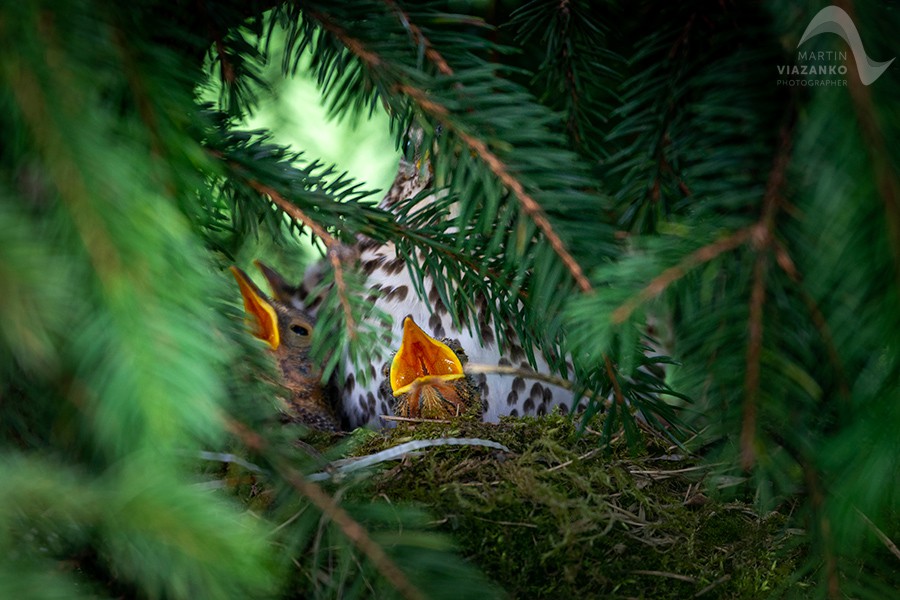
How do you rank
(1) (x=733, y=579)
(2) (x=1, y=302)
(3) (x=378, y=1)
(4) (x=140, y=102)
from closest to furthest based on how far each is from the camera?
1. (2) (x=1, y=302)
2. (4) (x=140, y=102)
3. (3) (x=378, y=1)
4. (1) (x=733, y=579)

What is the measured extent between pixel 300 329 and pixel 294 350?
0.07m

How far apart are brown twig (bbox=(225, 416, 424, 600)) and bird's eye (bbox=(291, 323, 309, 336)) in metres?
1.08

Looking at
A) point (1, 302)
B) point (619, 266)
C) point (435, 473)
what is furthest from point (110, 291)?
point (435, 473)

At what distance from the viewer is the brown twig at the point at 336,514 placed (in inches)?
13.3

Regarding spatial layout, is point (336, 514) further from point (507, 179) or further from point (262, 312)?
point (262, 312)

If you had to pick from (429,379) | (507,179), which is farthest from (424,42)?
(429,379)

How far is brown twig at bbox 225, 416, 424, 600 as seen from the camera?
339 mm

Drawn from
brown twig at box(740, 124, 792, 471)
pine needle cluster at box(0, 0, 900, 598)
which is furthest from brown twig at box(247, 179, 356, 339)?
brown twig at box(740, 124, 792, 471)

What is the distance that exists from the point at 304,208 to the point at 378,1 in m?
0.14

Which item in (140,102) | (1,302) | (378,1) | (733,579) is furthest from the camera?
(733,579)

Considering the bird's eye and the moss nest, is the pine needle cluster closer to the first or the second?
the moss nest

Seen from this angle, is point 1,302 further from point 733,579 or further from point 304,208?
point 733,579

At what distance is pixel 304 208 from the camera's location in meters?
0.51

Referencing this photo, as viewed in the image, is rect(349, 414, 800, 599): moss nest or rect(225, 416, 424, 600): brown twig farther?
rect(349, 414, 800, 599): moss nest
